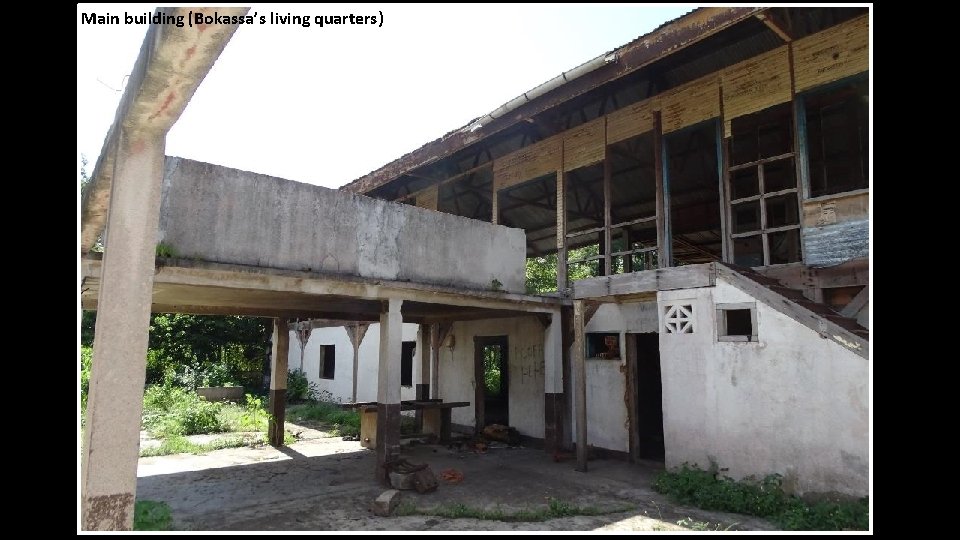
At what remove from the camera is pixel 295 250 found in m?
7.70

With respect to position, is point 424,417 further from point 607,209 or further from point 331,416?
point 607,209

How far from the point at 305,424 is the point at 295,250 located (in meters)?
9.51

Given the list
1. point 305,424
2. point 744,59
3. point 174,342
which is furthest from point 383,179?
point 174,342

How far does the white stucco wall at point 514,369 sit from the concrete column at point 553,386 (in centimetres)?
93

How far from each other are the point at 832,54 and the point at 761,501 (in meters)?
6.39

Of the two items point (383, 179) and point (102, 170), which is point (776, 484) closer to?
point (102, 170)

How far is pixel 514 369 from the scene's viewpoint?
12734 millimetres

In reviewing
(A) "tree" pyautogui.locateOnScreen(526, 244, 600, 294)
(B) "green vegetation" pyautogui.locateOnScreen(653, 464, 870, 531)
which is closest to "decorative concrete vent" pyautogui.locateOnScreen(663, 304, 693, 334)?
(B) "green vegetation" pyautogui.locateOnScreen(653, 464, 870, 531)

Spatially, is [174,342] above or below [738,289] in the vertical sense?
below

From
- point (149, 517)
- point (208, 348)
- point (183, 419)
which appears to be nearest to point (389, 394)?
point (149, 517)

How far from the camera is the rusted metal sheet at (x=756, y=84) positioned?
8734 millimetres

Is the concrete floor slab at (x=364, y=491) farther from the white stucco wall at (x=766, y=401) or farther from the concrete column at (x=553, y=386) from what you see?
the white stucco wall at (x=766, y=401)

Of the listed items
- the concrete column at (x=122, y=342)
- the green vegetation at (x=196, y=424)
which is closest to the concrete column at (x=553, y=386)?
the green vegetation at (x=196, y=424)

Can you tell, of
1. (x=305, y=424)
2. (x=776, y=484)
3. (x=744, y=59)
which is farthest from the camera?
(x=305, y=424)
